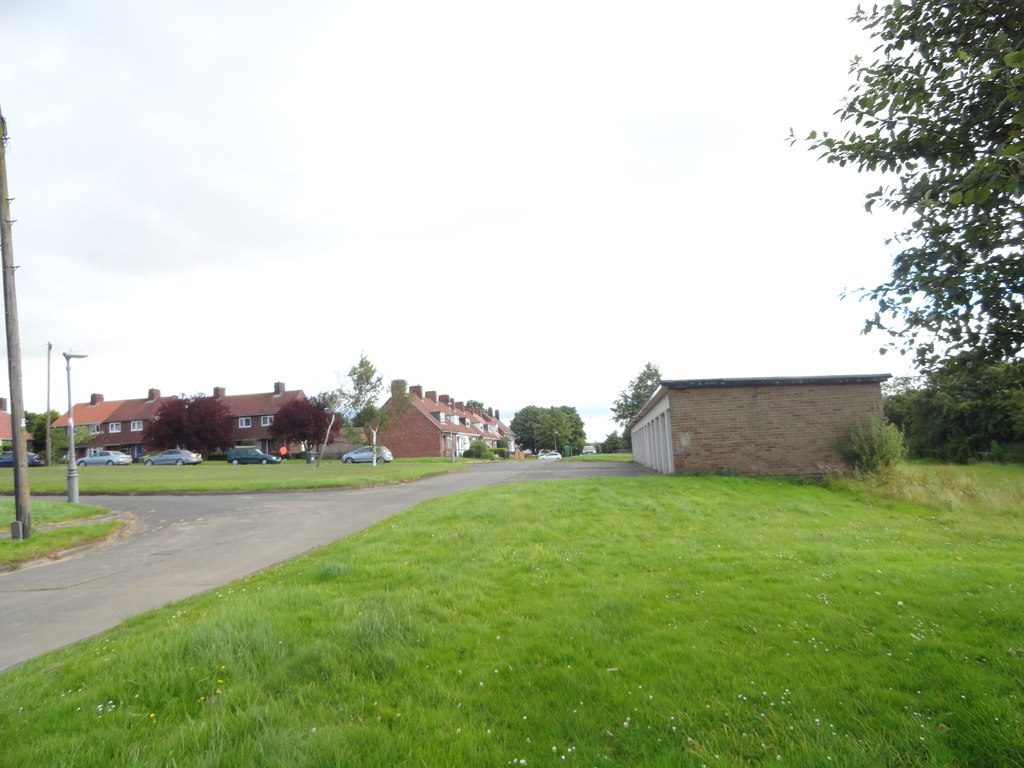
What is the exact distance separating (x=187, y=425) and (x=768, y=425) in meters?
54.6

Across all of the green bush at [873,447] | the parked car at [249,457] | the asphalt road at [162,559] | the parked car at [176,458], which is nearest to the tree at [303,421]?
the parked car at [249,457]

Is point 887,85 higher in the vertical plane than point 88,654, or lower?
higher

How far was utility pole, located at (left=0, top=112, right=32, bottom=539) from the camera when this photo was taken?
1278cm

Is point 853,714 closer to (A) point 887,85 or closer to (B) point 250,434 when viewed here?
(A) point 887,85

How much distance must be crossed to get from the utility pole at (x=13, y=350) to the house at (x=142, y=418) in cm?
5573

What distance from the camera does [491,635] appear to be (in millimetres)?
5109

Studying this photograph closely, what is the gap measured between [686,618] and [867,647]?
4.54ft

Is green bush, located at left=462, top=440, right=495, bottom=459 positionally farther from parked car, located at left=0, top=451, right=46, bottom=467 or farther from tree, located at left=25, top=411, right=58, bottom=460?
tree, located at left=25, top=411, right=58, bottom=460

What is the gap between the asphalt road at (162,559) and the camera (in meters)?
7.00

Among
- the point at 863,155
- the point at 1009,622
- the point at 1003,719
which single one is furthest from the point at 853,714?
the point at 863,155

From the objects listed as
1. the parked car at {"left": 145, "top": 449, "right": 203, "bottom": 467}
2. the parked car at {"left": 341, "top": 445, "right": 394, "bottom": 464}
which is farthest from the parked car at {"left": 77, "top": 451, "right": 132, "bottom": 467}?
the parked car at {"left": 341, "top": 445, "right": 394, "bottom": 464}

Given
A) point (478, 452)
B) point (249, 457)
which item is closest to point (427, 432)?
point (478, 452)

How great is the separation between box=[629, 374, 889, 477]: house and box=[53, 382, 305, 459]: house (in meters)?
54.9

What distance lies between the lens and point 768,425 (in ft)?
71.9
